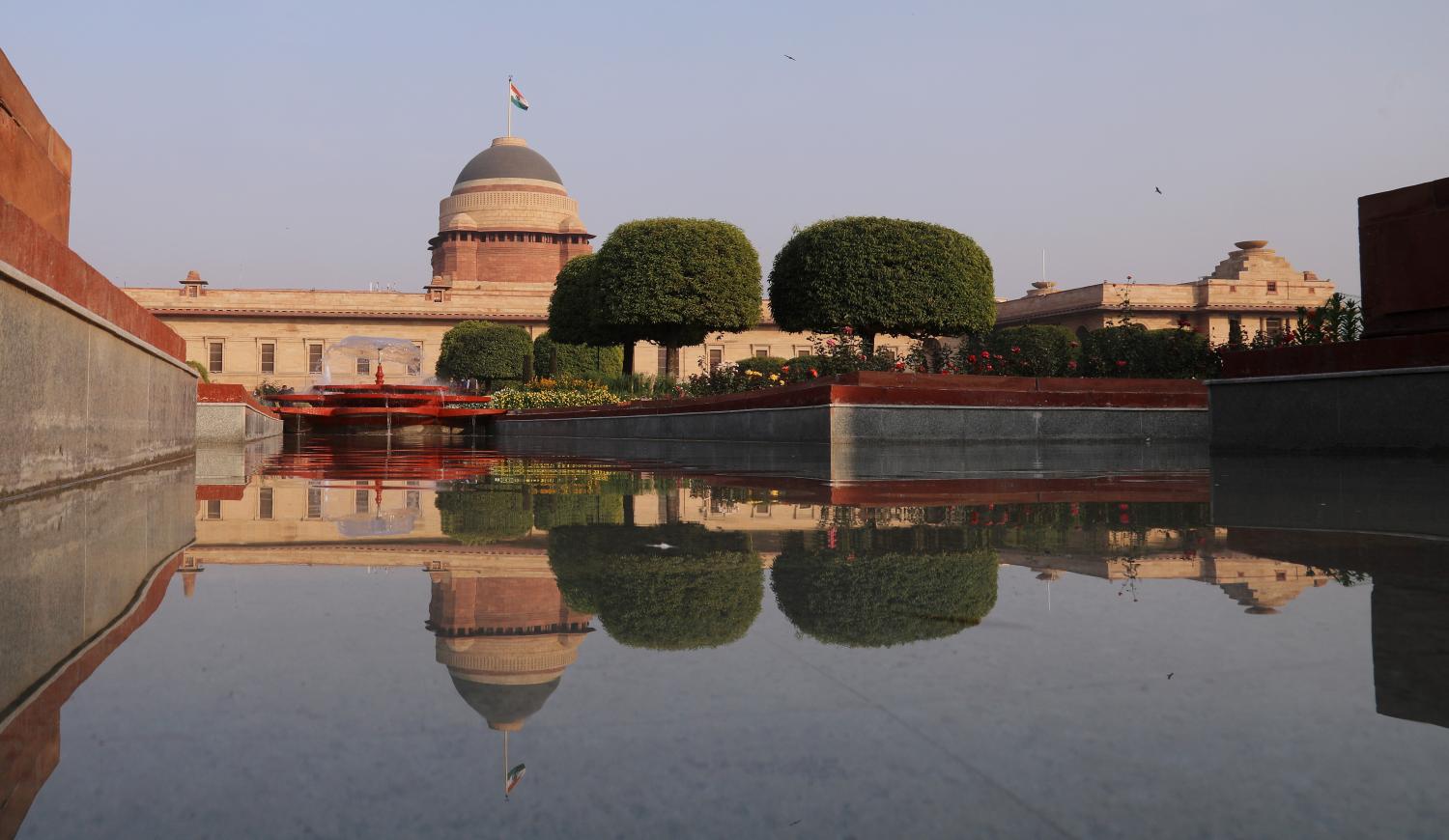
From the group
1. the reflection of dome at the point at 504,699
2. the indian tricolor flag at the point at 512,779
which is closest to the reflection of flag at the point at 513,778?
the indian tricolor flag at the point at 512,779

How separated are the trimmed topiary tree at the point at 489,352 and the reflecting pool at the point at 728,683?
1826 inches

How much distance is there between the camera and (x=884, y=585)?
2439 mm

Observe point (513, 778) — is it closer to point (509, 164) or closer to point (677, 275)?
point (677, 275)

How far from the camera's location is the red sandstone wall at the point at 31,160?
5.93m

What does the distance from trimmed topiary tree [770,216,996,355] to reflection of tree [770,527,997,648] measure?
2435 centimetres

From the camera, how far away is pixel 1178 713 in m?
1.39

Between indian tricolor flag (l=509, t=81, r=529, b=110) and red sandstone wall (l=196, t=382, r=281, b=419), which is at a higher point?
indian tricolor flag (l=509, t=81, r=529, b=110)

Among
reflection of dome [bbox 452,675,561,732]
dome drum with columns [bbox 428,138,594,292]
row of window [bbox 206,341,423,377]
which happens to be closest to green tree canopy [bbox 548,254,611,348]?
row of window [bbox 206,341,423,377]

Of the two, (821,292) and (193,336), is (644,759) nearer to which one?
(821,292)

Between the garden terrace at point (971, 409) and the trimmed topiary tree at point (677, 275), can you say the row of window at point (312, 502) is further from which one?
the trimmed topiary tree at point (677, 275)

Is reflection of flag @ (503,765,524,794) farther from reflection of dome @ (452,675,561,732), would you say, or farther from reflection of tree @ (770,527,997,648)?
reflection of tree @ (770,527,997,648)

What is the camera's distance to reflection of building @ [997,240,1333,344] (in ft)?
178

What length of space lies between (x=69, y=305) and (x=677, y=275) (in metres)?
24.1

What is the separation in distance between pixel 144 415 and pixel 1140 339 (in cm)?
1144
